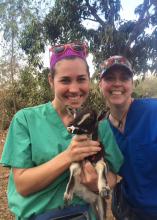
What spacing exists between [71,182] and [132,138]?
2.77 feet

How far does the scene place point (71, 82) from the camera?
271cm

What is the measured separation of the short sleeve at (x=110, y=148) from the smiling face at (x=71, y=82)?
0.92ft

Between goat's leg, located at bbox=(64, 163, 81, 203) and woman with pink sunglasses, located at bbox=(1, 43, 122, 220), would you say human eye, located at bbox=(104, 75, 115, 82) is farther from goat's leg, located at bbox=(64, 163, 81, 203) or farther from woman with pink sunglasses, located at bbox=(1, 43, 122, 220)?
goat's leg, located at bbox=(64, 163, 81, 203)

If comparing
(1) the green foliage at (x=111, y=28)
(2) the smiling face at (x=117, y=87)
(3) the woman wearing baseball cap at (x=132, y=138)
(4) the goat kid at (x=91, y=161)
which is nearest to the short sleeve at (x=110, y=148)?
(4) the goat kid at (x=91, y=161)

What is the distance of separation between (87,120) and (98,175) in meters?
0.36

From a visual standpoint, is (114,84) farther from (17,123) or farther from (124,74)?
(17,123)

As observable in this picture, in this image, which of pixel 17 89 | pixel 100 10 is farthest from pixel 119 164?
pixel 17 89

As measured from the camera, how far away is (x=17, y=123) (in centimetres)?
268

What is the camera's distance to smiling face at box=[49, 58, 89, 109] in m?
2.70

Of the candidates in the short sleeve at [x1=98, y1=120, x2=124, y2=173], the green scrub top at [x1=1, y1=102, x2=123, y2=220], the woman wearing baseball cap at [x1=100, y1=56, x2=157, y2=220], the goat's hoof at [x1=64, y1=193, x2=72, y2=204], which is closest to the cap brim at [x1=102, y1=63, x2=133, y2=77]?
the woman wearing baseball cap at [x1=100, y1=56, x2=157, y2=220]

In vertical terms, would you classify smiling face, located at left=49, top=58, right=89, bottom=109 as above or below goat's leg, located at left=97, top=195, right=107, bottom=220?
above

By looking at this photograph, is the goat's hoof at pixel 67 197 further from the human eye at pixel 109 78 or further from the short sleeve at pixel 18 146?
the human eye at pixel 109 78

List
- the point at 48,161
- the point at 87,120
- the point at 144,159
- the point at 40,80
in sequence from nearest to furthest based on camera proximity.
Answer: the point at 48,161 < the point at 87,120 < the point at 144,159 < the point at 40,80

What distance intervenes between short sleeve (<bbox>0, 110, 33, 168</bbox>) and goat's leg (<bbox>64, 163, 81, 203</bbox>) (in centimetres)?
26
